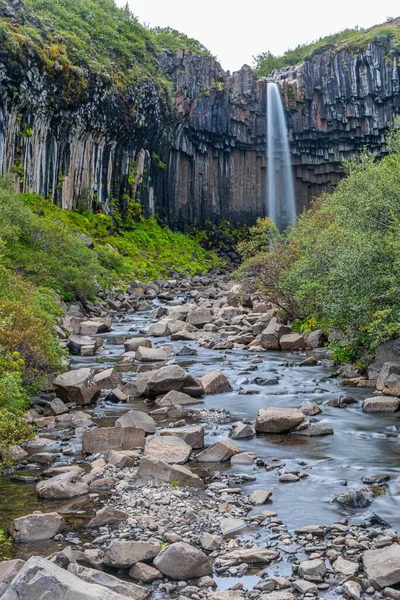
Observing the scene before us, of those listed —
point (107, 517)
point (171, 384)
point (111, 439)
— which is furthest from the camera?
point (171, 384)

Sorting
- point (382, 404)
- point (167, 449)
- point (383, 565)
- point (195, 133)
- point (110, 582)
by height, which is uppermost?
point (195, 133)

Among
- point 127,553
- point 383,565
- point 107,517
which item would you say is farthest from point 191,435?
point 383,565

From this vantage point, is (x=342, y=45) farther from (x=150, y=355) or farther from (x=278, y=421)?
(x=278, y=421)

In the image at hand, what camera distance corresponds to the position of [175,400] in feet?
52.0

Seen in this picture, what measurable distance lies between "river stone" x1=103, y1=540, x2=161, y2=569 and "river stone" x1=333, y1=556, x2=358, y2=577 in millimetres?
2210

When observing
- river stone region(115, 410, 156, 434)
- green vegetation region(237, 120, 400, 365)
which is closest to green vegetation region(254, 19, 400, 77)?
green vegetation region(237, 120, 400, 365)

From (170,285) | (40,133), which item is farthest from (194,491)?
(40,133)

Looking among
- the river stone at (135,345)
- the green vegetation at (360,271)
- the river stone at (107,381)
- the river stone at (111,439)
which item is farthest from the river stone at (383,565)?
the river stone at (135,345)

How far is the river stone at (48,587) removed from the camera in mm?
5055

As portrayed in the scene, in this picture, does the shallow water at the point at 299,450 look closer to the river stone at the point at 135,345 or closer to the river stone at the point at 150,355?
the river stone at the point at 150,355

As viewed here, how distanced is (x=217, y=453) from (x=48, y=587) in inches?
248

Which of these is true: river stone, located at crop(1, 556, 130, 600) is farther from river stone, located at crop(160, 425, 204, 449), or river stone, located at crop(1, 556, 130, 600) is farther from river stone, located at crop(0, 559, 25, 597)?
river stone, located at crop(160, 425, 204, 449)

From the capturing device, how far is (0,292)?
57.6 feet

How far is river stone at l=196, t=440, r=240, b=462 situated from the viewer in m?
11.1
